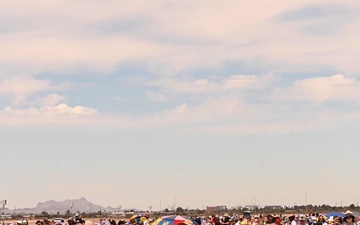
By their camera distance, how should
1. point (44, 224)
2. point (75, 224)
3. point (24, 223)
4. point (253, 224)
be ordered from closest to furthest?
1. point (75, 224)
2. point (44, 224)
3. point (24, 223)
4. point (253, 224)

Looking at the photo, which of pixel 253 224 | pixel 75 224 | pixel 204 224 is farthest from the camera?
pixel 204 224

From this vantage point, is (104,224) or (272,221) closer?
(272,221)

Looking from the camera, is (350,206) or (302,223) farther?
(350,206)

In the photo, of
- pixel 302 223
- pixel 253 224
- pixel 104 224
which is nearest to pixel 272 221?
pixel 253 224

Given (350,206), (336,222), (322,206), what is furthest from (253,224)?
(322,206)

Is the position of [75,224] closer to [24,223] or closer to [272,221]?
[24,223]

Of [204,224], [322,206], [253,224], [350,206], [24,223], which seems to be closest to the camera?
[24,223]

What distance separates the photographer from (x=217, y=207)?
181m

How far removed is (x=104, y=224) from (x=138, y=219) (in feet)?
11.5

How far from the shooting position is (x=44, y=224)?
25281 mm

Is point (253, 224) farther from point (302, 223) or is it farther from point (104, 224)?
point (104, 224)

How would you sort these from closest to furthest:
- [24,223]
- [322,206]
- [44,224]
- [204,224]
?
1. [44,224]
2. [24,223]
3. [204,224]
4. [322,206]

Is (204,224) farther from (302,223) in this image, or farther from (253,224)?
(302,223)

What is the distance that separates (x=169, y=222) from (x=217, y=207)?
157438 millimetres
